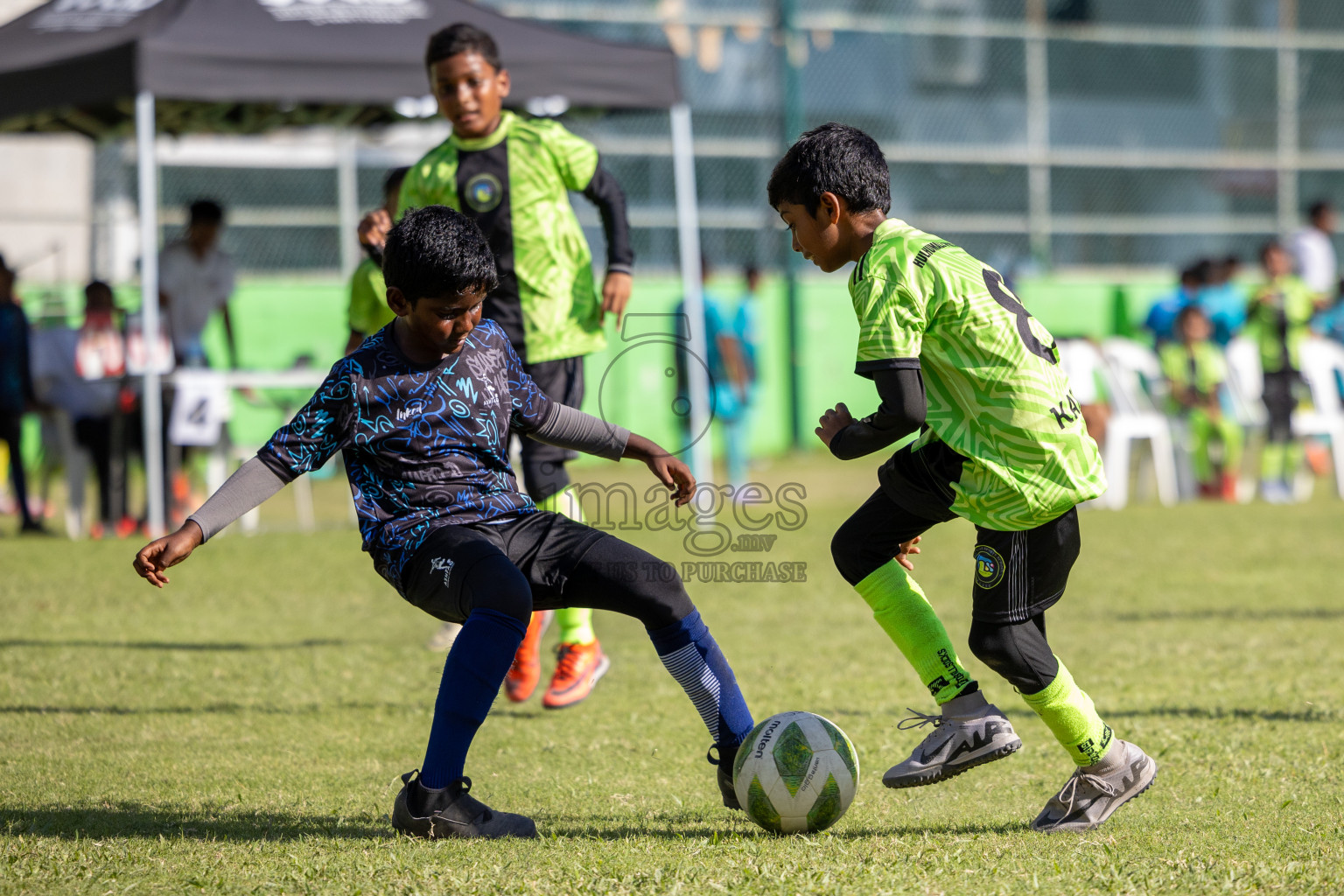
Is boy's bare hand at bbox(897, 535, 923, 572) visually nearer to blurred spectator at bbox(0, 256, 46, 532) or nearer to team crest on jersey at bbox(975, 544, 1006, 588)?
team crest on jersey at bbox(975, 544, 1006, 588)

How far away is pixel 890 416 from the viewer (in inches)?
122

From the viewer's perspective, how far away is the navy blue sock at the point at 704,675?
11.5 feet

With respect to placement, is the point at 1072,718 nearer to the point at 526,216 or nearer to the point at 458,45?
the point at 526,216

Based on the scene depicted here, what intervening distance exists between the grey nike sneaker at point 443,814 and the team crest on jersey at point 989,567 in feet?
4.09

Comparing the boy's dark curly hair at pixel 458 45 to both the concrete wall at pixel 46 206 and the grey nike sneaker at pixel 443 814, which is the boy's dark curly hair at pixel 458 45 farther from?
the concrete wall at pixel 46 206

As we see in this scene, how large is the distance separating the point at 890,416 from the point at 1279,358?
9.72 meters

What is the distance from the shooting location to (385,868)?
307cm

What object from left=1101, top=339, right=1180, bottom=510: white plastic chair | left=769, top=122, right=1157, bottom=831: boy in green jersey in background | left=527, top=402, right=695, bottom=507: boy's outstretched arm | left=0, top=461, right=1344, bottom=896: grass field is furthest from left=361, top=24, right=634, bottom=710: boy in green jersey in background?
left=1101, top=339, right=1180, bottom=510: white plastic chair

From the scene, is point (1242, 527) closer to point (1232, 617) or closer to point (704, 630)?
point (1232, 617)

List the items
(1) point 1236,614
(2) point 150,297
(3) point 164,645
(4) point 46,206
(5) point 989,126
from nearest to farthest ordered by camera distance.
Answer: (3) point 164,645, (1) point 1236,614, (2) point 150,297, (4) point 46,206, (5) point 989,126

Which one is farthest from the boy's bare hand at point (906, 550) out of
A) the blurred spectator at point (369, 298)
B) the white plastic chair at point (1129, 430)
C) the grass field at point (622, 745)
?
the white plastic chair at point (1129, 430)

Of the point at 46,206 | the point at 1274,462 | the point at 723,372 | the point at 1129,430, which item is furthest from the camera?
the point at 46,206

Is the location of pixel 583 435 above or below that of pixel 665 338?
below

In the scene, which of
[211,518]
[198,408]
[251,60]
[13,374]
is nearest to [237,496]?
[211,518]
